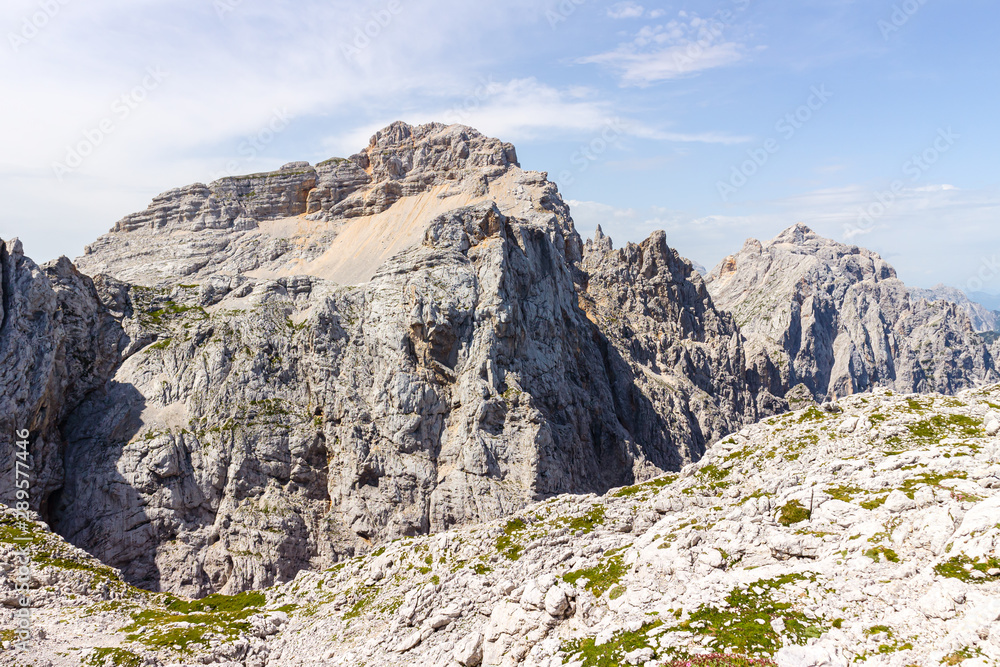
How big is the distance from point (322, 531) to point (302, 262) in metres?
66.8

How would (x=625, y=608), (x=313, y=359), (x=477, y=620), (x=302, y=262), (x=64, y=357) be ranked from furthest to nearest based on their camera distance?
1. (x=302, y=262)
2. (x=313, y=359)
3. (x=64, y=357)
4. (x=477, y=620)
5. (x=625, y=608)

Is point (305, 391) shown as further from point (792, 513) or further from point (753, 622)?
point (753, 622)

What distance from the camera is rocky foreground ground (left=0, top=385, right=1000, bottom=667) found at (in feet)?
78.7

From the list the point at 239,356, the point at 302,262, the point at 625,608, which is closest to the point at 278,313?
the point at 239,356

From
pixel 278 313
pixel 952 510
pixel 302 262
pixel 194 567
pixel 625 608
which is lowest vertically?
pixel 194 567

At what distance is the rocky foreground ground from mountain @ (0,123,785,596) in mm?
30406

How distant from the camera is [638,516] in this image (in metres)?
49.6

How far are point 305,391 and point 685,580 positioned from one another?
79.7 m

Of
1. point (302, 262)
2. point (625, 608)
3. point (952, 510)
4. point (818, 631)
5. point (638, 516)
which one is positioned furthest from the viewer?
point (302, 262)

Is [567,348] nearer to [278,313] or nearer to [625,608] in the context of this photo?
[278,313]

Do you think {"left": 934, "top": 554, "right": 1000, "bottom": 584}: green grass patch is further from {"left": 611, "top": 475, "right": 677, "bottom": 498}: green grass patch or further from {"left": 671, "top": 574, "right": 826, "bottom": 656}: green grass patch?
{"left": 611, "top": 475, "right": 677, "bottom": 498}: green grass patch

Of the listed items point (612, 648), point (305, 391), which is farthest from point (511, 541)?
point (305, 391)

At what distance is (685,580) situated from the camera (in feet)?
105

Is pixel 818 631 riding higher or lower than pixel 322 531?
higher
